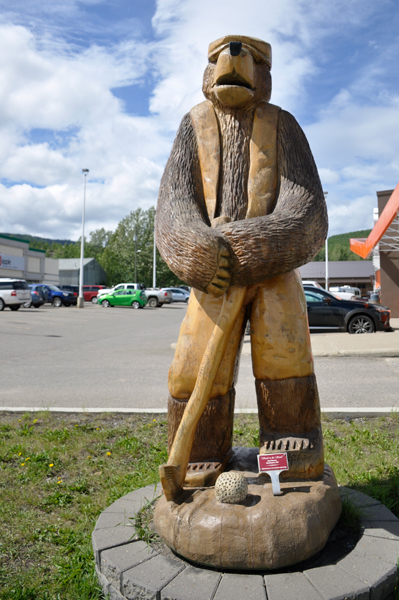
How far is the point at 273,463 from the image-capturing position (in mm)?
2129

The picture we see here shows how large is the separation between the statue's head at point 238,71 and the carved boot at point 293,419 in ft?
4.68

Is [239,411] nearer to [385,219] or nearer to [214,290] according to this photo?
[214,290]

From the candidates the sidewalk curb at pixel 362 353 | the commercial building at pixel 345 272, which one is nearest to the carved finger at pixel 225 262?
the sidewalk curb at pixel 362 353

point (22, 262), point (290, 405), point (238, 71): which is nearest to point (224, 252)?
point (290, 405)

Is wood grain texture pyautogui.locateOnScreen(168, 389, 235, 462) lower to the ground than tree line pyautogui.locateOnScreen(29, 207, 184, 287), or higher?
lower

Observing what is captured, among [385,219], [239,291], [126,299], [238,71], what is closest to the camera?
[239,291]

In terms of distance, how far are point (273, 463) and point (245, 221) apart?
1104 millimetres

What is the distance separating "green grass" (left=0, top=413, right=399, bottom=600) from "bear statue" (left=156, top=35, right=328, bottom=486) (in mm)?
542

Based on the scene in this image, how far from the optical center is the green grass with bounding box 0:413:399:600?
7.66 ft

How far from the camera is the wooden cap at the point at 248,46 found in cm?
231

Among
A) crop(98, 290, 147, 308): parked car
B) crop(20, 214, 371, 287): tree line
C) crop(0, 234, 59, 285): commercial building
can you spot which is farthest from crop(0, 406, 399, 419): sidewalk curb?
crop(20, 214, 371, 287): tree line

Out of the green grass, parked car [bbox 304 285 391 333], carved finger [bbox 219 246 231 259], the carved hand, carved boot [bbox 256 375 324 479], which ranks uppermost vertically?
carved finger [bbox 219 246 231 259]

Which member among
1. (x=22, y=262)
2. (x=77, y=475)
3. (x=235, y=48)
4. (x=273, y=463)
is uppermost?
(x=22, y=262)

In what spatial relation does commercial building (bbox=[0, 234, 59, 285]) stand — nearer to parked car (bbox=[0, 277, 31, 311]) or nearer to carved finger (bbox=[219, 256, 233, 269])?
parked car (bbox=[0, 277, 31, 311])
